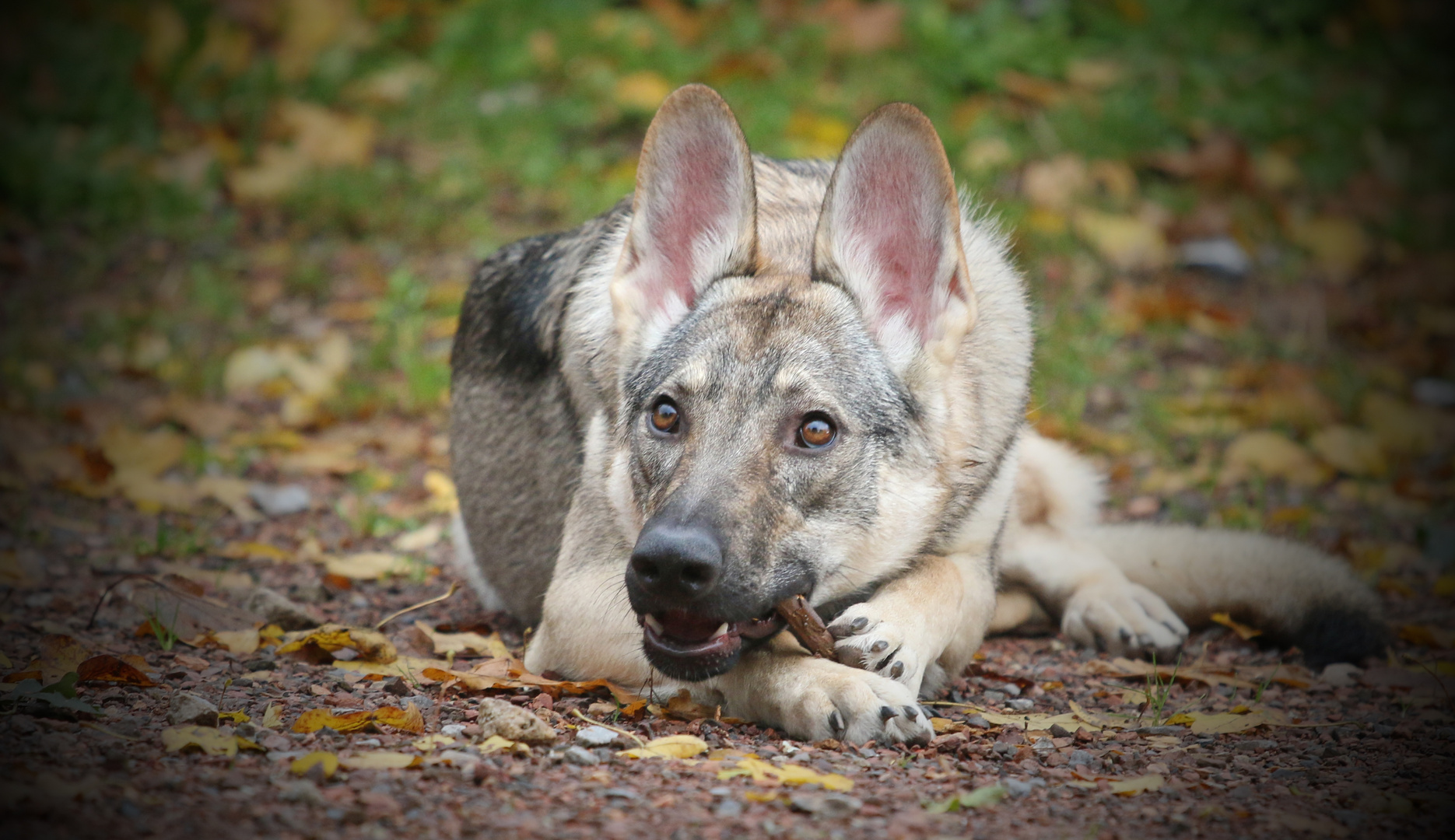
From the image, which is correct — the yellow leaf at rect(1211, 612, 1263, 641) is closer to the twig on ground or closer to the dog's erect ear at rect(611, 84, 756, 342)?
the dog's erect ear at rect(611, 84, 756, 342)

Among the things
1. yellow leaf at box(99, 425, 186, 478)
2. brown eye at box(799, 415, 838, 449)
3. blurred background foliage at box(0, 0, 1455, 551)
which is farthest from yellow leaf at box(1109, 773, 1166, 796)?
yellow leaf at box(99, 425, 186, 478)

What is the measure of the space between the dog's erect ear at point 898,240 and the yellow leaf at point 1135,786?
4.67 feet

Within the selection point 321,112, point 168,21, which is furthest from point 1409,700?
point 168,21

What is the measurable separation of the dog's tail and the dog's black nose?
2664 mm

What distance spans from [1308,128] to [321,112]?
27.2 ft

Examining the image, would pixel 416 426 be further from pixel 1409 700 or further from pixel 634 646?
pixel 1409 700

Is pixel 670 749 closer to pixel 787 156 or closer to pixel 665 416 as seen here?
pixel 665 416

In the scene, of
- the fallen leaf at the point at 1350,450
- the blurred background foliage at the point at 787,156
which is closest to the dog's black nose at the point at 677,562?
the blurred background foliage at the point at 787,156

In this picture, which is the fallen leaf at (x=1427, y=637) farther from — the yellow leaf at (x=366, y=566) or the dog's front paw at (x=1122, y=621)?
the yellow leaf at (x=366, y=566)

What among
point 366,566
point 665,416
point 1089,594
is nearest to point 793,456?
point 665,416

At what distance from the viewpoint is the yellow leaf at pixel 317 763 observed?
306 cm

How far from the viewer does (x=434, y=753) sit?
10.8ft

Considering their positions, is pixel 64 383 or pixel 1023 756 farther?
pixel 64 383

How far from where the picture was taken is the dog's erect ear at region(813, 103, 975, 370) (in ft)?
13.0
